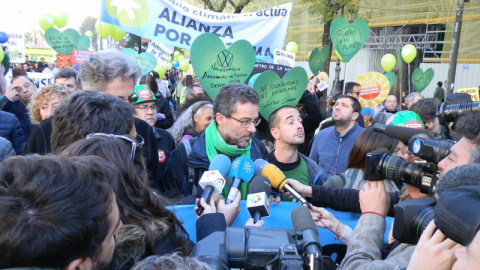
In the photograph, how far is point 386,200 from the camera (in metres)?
1.85

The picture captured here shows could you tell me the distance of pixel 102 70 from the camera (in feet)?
8.96

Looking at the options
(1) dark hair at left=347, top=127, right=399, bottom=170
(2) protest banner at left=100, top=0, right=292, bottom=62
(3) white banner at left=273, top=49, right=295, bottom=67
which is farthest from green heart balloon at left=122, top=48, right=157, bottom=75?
(1) dark hair at left=347, top=127, right=399, bottom=170

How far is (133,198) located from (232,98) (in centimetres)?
156

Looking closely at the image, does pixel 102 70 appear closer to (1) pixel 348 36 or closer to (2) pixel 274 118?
(2) pixel 274 118

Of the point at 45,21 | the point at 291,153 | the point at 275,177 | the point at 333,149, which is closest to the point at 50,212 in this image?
the point at 275,177

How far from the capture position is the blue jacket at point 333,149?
4.41 metres

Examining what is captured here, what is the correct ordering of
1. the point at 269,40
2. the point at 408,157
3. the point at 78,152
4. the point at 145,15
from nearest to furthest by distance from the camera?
the point at 78,152 < the point at 408,157 < the point at 145,15 < the point at 269,40

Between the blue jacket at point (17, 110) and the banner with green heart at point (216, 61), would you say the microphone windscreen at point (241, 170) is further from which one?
the blue jacket at point (17, 110)

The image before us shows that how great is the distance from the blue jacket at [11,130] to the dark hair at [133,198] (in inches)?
98.9

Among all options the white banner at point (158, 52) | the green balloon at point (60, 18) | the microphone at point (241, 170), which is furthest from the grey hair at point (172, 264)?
the green balloon at point (60, 18)

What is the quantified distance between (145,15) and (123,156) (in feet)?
12.0

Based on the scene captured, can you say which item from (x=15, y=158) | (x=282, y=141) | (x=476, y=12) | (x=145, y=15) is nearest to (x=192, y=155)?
(x=282, y=141)

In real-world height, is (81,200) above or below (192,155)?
above

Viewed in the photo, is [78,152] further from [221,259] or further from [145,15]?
[145,15]
